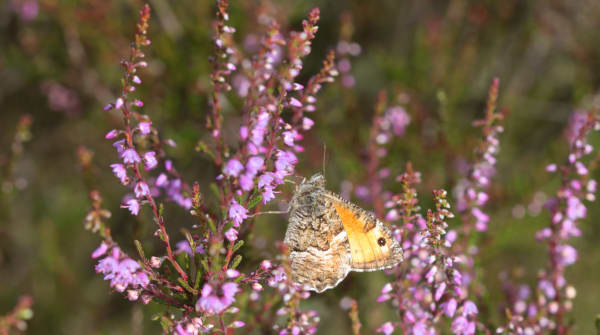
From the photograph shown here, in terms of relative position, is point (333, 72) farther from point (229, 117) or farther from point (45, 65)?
point (45, 65)


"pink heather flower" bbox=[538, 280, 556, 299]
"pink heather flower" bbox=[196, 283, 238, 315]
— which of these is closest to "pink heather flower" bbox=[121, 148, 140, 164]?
"pink heather flower" bbox=[196, 283, 238, 315]

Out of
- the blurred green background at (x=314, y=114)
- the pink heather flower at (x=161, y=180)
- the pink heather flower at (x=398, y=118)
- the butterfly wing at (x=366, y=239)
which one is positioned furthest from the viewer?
the blurred green background at (x=314, y=114)

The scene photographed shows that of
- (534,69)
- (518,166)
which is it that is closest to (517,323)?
(518,166)

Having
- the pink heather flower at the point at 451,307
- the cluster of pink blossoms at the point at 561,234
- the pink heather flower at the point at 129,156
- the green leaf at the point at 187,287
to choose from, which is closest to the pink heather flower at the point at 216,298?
the green leaf at the point at 187,287

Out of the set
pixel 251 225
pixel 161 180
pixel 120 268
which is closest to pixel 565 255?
pixel 251 225

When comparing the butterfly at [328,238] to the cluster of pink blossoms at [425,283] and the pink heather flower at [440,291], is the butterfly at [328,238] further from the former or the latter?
the pink heather flower at [440,291]

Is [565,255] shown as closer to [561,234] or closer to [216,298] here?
[561,234]
